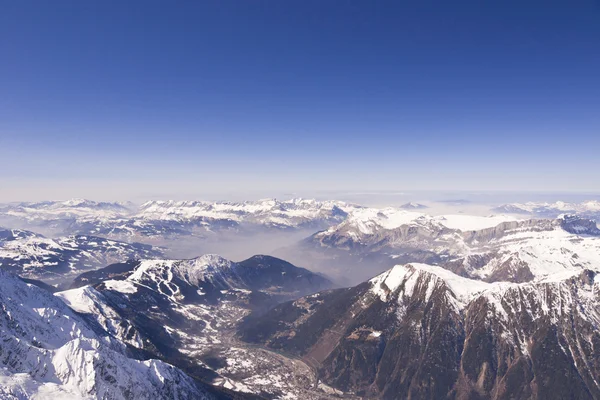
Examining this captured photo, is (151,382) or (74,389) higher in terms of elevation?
(74,389)

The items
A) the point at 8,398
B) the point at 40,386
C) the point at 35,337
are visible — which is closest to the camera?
the point at 8,398

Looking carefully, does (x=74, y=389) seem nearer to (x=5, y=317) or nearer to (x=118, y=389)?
(x=118, y=389)

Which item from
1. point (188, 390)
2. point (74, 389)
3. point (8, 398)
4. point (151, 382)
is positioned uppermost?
point (8, 398)

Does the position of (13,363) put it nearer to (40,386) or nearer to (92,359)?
(40,386)

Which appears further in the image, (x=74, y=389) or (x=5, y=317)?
(x=5, y=317)

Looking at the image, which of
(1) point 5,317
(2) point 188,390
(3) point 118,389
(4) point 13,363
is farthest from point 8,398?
(2) point 188,390

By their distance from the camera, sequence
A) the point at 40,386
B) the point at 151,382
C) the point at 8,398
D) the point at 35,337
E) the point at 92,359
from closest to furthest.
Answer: the point at 8,398 → the point at 40,386 → the point at 92,359 → the point at 151,382 → the point at 35,337

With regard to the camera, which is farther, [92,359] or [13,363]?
[92,359]

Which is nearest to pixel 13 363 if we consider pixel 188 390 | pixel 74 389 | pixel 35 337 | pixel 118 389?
pixel 74 389

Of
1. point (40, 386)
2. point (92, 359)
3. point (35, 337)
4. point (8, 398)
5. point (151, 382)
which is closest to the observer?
point (8, 398)
